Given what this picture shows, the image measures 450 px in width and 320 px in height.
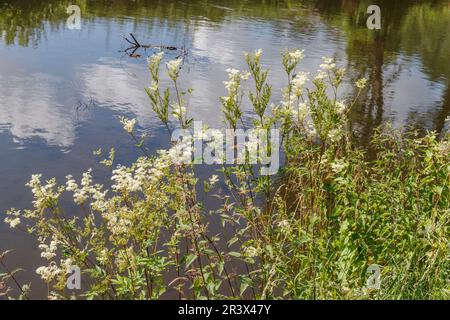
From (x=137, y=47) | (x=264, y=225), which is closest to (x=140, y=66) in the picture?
(x=137, y=47)

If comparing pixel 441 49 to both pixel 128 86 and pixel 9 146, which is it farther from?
pixel 9 146

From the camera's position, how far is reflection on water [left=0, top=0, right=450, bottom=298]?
8234mm

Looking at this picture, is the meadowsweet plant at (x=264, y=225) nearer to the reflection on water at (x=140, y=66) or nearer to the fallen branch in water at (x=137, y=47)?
the reflection on water at (x=140, y=66)

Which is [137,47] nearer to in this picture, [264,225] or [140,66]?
[140,66]

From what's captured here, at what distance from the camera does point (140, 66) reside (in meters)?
13.4

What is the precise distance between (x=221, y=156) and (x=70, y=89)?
27.6 ft

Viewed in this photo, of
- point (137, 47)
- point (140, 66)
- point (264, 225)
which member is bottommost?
point (264, 225)

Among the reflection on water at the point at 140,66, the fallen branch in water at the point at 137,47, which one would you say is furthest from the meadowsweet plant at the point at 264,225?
the fallen branch in water at the point at 137,47

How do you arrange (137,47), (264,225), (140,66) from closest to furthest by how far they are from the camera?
(264,225) → (140,66) → (137,47)

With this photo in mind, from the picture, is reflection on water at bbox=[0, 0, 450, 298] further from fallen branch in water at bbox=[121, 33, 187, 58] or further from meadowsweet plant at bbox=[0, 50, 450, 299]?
meadowsweet plant at bbox=[0, 50, 450, 299]

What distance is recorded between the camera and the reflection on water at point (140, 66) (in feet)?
27.0

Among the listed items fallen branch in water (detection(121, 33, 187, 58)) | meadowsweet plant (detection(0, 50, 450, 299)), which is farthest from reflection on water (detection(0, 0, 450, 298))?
meadowsweet plant (detection(0, 50, 450, 299))
